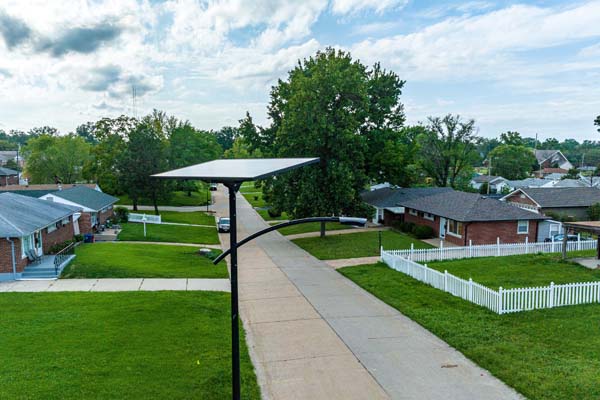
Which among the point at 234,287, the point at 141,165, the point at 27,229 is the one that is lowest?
the point at 27,229

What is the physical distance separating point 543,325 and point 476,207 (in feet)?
57.8

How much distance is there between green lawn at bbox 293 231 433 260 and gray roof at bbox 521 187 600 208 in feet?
58.7

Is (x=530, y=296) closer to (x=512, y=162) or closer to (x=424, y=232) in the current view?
(x=424, y=232)

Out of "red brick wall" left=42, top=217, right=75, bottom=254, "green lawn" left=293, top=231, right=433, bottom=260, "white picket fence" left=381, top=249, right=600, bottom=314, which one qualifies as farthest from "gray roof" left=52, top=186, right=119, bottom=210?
"white picket fence" left=381, top=249, right=600, bottom=314

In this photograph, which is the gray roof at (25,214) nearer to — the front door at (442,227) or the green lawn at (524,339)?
the green lawn at (524,339)

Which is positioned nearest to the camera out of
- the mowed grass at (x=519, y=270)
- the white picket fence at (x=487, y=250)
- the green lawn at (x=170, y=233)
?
the mowed grass at (x=519, y=270)

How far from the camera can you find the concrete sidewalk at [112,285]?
17812mm

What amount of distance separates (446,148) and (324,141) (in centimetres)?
2719

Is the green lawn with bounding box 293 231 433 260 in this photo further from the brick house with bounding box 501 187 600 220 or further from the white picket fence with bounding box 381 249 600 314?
the brick house with bounding box 501 187 600 220

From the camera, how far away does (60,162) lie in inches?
2299

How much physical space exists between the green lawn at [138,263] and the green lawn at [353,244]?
23.7 ft

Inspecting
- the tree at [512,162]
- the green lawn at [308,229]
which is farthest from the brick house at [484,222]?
the tree at [512,162]

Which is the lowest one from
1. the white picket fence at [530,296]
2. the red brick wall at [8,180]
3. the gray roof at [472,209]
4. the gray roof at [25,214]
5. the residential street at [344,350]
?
the residential street at [344,350]

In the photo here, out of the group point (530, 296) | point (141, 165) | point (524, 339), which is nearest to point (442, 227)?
point (530, 296)
